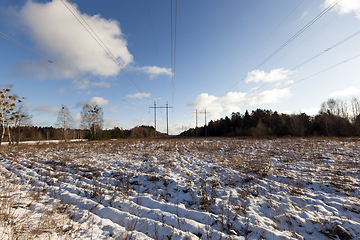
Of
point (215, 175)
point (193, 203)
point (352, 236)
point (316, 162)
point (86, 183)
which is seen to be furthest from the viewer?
point (316, 162)

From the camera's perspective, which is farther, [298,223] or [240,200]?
[240,200]

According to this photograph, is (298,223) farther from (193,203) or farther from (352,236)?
(193,203)

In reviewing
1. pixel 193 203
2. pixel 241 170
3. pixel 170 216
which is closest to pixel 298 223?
pixel 193 203

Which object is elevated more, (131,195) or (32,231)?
(32,231)

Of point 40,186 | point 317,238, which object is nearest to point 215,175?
point 317,238

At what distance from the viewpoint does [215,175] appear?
21.0ft

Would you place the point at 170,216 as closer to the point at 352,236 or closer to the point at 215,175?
the point at 215,175

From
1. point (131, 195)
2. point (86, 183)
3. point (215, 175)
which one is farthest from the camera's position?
point (215, 175)

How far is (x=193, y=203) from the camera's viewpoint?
4273 mm

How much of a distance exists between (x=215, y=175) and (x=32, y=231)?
5.77 metres

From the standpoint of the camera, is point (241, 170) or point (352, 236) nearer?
point (352, 236)

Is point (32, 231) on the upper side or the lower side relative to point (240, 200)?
upper

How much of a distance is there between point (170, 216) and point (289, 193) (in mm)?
4105

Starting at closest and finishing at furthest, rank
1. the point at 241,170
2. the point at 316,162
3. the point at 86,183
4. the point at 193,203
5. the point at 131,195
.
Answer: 1. the point at 193,203
2. the point at 131,195
3. the point at 86,183
4. the point at 241,170
5. the point at 316,162
